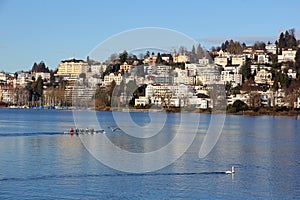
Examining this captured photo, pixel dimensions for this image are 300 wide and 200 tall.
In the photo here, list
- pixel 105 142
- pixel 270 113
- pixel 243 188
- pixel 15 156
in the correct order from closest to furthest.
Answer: pixel 243 188
pixel 15 156
pixel 105 142
pixel 270 113

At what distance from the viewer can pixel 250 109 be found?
9125 cm

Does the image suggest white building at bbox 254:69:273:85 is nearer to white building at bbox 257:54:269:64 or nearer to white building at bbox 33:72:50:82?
white building at bbox 257:54:269:64

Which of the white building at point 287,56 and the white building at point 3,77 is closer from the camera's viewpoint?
the white building at point 287,56

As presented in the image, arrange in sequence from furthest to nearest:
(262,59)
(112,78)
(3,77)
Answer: (3,77) < (262,59) < (112,78)

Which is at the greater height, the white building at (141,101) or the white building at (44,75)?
the white building at (44,75)

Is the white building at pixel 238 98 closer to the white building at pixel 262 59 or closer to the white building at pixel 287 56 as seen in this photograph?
the white building at pixel 287 56

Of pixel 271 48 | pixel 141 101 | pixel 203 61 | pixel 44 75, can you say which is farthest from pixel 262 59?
pixel 44 75

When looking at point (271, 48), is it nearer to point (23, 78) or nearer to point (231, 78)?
point (231, 78)

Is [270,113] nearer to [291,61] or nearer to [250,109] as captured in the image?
[250,109]

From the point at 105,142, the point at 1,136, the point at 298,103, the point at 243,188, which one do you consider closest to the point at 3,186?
the point at 243,188

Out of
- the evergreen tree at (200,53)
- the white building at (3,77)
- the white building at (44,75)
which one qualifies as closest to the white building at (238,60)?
the evergreen tree at (200,53)

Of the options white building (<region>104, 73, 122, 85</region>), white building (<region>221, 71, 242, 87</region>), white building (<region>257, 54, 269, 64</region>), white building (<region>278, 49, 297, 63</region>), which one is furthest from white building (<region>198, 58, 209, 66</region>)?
white building (<region>278, 49, 297, 63</region>)

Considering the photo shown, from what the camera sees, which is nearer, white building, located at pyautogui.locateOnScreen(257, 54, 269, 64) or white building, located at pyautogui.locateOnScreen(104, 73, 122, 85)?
white building, located at pyautogui.locateOnScreen(104, 73, 122, 85)

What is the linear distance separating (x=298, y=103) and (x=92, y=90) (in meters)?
31.8
